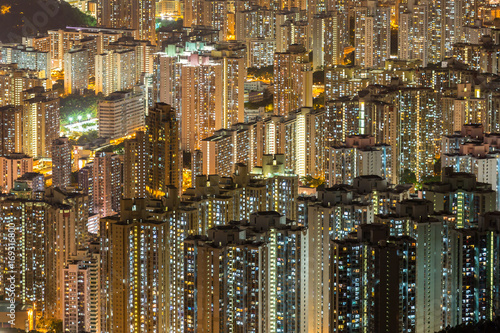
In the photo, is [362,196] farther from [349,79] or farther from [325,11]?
[325,11]

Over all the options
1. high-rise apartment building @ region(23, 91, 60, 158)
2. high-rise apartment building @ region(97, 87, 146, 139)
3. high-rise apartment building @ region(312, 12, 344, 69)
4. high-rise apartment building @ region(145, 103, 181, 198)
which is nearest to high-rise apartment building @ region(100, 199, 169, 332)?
high-rise apartment building @ region(145, 103, 181, 198)

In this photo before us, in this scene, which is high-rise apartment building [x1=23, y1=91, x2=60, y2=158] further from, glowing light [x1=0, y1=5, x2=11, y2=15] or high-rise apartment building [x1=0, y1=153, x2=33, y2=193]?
glowing light [x1=0, y1=5, x2=11, y2=15]

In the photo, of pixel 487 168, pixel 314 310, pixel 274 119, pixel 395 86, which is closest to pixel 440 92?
pixel 395 86

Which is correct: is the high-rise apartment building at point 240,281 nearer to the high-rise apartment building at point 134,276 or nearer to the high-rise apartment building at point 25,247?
the high-rise apartment building at point 134,276

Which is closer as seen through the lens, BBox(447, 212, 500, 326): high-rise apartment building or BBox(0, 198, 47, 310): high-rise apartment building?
BBox(447, 212, 500, 326): high-rise apartment building

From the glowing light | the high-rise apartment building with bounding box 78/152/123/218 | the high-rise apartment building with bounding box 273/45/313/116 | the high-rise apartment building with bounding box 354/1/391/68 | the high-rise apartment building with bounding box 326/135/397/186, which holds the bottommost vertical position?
the high-rise apartment building with bounding box 78/152/123/218

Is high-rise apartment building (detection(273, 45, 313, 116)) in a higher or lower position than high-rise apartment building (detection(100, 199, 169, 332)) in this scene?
higher

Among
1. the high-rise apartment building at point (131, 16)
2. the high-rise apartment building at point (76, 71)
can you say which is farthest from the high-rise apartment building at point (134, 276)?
the high-rise apartment building at point (131, 16)
